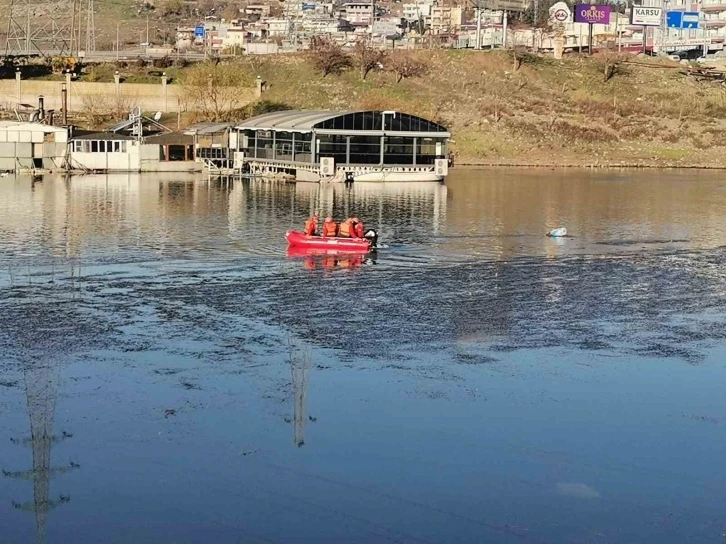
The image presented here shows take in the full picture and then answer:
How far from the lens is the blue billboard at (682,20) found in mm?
194875

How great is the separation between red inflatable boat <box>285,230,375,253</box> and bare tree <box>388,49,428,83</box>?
321 ft

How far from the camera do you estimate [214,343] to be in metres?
33.2

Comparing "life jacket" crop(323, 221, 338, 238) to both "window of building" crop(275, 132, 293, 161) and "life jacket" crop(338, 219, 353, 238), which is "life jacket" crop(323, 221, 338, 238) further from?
"window of building" crop(275, 132, 293, 161)

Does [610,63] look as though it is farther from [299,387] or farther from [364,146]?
[299,387]

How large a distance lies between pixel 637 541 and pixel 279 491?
656cm

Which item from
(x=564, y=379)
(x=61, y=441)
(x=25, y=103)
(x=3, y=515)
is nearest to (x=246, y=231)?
(x=564, y=379)

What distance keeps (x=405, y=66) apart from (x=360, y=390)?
12278 centimetres

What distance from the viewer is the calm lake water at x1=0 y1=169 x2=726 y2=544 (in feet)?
68.9

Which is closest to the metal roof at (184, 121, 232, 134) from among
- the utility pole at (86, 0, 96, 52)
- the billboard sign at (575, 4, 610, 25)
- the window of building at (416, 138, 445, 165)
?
the window of building at (416, 138, 445, 165)

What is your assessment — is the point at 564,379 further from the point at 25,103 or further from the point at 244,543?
the point at 25,103

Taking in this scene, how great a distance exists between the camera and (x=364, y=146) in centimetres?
9600

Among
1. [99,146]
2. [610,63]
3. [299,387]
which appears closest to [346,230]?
[299,387]

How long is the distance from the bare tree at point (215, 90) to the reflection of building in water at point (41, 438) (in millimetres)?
99918

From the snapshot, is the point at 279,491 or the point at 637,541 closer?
the point at 637,541
